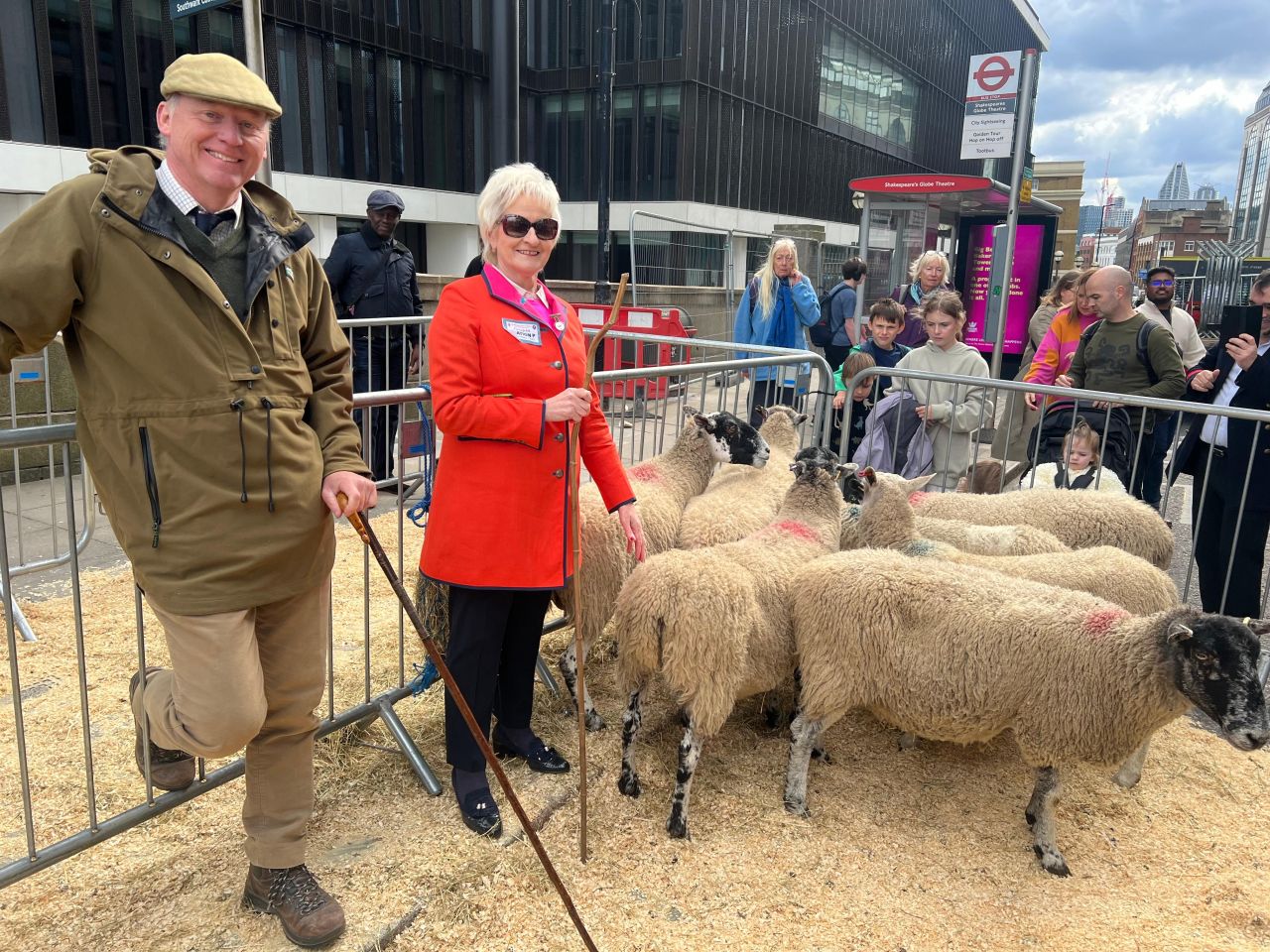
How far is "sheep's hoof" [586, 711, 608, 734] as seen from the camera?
3770mm

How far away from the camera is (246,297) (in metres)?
2.05

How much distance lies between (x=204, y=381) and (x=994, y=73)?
9992mm

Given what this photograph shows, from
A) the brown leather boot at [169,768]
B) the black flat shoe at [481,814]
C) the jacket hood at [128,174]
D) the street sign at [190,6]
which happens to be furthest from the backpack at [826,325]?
the jacket hood at [128,174]

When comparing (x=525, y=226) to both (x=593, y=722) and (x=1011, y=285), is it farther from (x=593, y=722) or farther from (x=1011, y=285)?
(x=1011, y=285)

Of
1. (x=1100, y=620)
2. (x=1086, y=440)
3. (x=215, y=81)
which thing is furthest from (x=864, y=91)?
(x=215, y=81)

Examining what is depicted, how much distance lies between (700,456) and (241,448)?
2809 mm

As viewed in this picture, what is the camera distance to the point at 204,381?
6.45ft

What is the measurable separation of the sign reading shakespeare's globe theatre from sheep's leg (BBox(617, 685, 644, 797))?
8.55m

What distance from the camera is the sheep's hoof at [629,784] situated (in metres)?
3.25

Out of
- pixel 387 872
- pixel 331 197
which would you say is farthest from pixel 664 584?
pixel 331 197

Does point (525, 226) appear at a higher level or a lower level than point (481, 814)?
higher

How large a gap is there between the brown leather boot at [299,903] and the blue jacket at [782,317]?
5.68m

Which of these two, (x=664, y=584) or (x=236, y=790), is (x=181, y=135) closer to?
(x=664, y=584)

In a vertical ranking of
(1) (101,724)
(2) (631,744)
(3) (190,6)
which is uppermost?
(3) (190,6)
